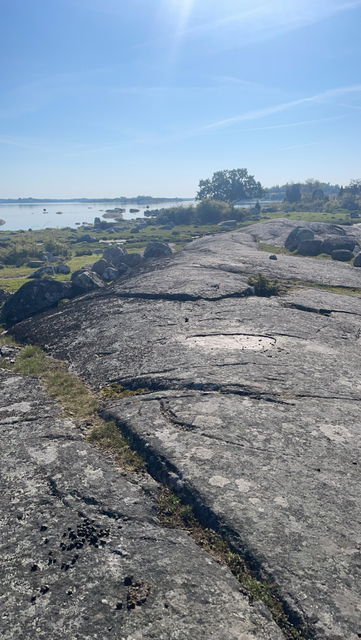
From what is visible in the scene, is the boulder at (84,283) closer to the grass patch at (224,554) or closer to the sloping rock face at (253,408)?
the sloping rock face at (253,408)

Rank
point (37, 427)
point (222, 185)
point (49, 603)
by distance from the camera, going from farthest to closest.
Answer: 1. point (222, 185)
2. point (37, 427)
3. point (49, 603)

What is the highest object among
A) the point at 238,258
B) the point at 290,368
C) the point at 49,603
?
the point at 238,258

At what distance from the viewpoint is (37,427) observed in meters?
13.4

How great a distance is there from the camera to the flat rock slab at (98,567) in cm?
704

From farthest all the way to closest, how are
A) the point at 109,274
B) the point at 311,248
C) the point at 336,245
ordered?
the point at 311,248 < the point at 336,245 < the point at 109,274

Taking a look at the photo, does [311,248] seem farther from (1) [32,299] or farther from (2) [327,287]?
(1) [32,299]

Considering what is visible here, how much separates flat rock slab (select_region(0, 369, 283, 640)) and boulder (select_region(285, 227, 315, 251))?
4522cm

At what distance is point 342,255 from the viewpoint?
45.2m

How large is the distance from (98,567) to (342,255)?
4311cm

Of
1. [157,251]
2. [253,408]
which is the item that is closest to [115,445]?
[253,408]

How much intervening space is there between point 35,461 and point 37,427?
2003mm

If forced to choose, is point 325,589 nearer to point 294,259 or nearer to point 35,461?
point 35,461

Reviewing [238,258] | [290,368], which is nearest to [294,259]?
[238,258]

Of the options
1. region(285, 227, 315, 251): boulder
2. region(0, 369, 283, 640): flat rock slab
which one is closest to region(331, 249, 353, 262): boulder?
region(285, 227, 315, 251): boulder
